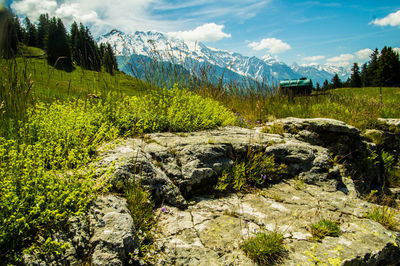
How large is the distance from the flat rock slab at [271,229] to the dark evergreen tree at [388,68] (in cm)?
7261

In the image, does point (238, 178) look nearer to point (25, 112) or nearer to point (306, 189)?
point (306, 189)

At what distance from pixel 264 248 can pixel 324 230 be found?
101cm

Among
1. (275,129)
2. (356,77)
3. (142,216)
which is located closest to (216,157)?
(142,216)

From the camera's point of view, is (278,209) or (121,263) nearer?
(121,263)

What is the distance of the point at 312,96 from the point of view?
451 inches

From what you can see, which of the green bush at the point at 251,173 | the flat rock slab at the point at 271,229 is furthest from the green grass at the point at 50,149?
the green bush at the point at 251,173

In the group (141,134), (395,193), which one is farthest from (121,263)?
(395,193)

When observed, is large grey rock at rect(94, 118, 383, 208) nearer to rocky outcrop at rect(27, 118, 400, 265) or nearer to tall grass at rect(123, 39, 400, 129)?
rocky outcrop at rect(27, 118, 400, 265)

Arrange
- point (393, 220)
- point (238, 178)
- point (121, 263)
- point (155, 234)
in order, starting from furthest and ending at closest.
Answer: point (238, 178) → point (393, 220) → point (155, 234) → point (121, 263)

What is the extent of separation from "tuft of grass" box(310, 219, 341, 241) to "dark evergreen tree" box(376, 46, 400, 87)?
7310cm

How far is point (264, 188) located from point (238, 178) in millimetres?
560

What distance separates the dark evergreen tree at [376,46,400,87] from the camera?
Answer: 57688 millimetres

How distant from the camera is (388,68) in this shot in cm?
5866

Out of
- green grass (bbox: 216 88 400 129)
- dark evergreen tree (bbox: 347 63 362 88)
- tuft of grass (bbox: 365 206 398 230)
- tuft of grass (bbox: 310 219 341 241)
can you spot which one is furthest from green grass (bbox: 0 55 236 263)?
dark evergreen tree (bbox: 347 63 362 88)
